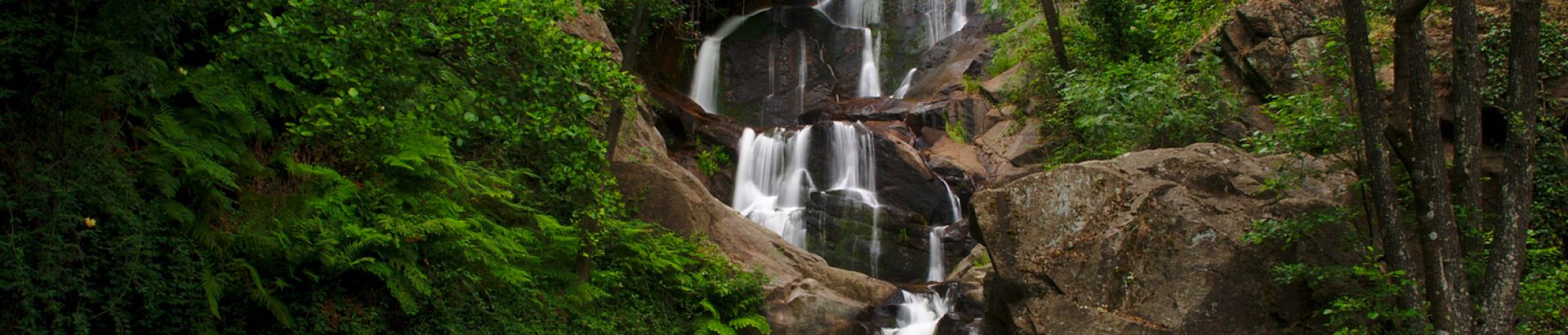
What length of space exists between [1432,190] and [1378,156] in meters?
0.50

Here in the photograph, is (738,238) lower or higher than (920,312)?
higher

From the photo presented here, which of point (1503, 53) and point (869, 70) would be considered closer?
point (1503, 53)

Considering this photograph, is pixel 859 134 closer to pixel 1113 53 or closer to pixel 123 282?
pixel 1113 53

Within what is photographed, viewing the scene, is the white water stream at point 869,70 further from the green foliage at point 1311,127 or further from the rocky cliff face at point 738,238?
the green foliage at point 1311,127

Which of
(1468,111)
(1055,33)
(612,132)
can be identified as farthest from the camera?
(1055,33)

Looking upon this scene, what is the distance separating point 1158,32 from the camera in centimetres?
1661

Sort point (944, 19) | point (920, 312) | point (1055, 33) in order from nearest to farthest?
point (920, 312) < point (1055, 33) < point (944, 19)

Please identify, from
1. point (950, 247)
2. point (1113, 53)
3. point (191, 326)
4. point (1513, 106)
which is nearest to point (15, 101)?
point (191, 326)

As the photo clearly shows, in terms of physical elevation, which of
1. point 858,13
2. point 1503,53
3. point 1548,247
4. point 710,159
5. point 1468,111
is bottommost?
point 710,159

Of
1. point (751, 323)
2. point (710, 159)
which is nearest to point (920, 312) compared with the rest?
point (751, 323)

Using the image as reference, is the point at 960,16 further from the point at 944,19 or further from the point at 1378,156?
the point at 1378,156

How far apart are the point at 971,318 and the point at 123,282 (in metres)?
11.6

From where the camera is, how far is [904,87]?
27250 millimetres

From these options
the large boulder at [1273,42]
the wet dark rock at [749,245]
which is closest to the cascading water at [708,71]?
the wet dark rock at [749,245]
